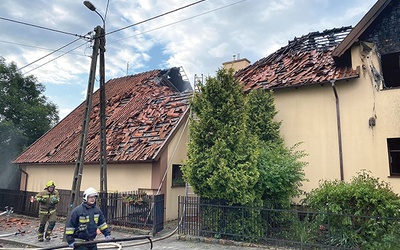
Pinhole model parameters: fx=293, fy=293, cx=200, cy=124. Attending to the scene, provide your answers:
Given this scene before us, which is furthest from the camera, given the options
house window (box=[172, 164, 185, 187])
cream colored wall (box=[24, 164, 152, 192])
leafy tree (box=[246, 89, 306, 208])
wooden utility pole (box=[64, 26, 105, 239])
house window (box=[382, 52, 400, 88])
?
house window (box=[172, 164, 185, 187])

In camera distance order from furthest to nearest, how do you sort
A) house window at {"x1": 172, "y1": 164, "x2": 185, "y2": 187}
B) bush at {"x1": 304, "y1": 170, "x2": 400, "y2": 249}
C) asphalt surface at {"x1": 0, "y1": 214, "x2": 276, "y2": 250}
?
1. house window at {"x1": 172, "y1": 164, "x2": 185, "y2": 187}
2. asphalt surface at {"x1": 0, "y1": 214, "x2": 276, "y2": 250}
3. bush at {"x1": 304, "y1": 170, "x2": 400, "y2": 249}

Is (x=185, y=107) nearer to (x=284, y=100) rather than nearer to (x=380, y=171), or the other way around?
(x=284, y=100)

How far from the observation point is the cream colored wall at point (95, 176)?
11.9 m

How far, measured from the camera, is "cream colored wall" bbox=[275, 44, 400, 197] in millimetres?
9844

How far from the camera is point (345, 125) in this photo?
10.6 metres

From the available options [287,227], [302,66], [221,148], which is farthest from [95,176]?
[302,66]

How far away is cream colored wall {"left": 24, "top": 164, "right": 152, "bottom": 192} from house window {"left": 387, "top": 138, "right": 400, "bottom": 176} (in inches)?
337

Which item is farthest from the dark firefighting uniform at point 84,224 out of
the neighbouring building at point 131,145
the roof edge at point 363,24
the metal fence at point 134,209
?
the roof edge at point 363,24

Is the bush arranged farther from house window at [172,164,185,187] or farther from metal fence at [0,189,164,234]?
house window at [172,164,185,187]

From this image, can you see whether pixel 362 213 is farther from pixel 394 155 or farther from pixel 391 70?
pixel 391 70

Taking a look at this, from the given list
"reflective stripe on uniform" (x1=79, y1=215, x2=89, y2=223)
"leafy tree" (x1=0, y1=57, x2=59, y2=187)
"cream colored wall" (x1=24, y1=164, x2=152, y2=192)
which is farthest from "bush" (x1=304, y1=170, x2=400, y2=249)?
"leafy tree" (x1=0, y1=57, x2=59, y2=187)

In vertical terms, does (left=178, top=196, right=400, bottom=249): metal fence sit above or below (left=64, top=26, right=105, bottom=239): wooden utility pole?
below

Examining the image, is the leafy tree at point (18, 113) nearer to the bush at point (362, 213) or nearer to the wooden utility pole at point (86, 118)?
the wooden utility pole at point (86, 118)

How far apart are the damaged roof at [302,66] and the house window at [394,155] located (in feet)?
8.39
